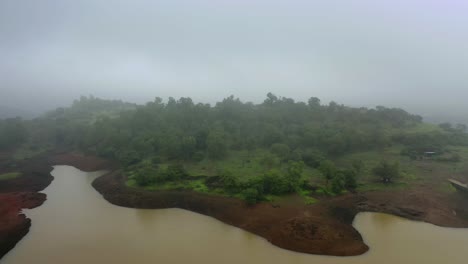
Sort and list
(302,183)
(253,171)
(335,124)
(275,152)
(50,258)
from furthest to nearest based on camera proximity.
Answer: (335,124), (275,152), (253,171), (302,183), (50,258)

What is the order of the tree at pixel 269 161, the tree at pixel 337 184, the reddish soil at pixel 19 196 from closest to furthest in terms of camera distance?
1. the reddish soil at pixel 19 196
2. the tree at pixel 337 184
3. the tree at pixel 269 161

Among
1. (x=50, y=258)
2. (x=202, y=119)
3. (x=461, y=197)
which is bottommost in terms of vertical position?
(x=50, y=258)

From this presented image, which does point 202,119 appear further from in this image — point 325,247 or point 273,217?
point 325,247

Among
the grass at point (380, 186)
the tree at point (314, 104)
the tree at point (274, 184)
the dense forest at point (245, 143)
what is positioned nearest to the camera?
the tree at point (274, 184)

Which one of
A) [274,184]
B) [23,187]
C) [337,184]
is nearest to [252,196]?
[274,184]

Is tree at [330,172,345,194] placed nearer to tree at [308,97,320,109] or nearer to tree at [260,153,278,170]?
tree at [260,153,278,170]

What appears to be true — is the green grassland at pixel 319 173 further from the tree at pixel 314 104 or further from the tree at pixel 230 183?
the tree at pixel 314 104

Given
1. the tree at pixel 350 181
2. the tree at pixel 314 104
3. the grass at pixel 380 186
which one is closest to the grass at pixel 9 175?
the tree at pixel 350 181

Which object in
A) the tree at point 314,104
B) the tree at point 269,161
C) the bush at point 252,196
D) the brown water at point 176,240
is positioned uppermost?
the tree at point 314,104

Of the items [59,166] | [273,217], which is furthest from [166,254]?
[59,166]
